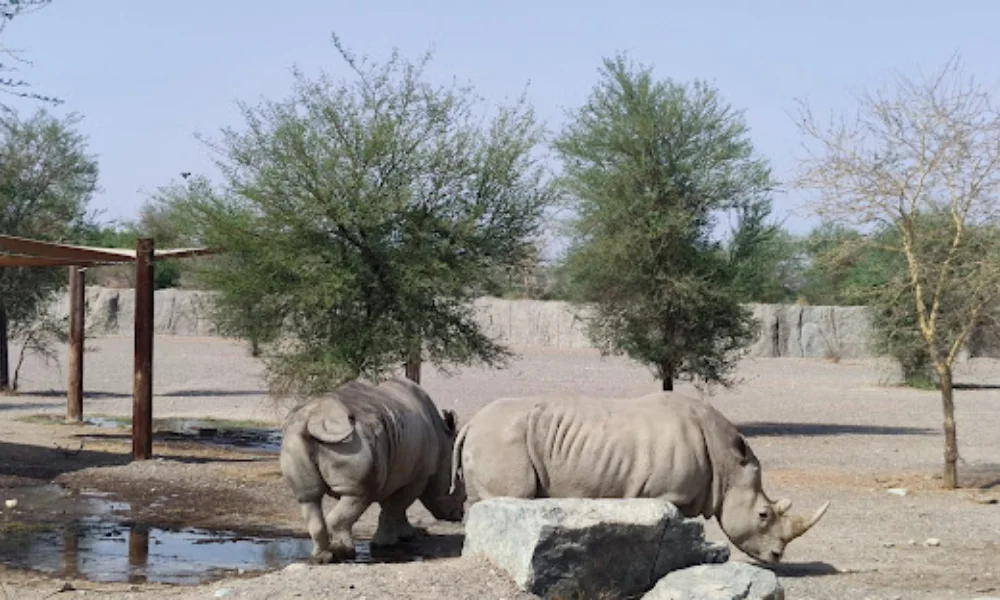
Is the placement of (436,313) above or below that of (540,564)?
above

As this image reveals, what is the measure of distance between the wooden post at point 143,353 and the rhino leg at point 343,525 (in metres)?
7.78

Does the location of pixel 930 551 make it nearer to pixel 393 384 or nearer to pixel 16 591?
pixel 393 384

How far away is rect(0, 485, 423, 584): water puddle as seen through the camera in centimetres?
1205

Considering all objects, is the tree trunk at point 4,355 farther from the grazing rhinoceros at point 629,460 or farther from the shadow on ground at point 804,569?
the shadow on ground at point 804,569

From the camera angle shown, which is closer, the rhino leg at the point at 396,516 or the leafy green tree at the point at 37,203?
the rhino leg at the point at 396,516

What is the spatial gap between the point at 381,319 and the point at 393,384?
25.0 feet

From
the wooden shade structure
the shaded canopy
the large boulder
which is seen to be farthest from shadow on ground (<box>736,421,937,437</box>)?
the large boulder

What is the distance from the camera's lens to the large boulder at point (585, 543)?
31.7 ft

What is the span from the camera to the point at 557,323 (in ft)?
216

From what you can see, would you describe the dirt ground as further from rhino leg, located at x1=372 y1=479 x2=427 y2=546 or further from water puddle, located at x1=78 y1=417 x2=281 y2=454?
water puddle, located at x1=78 y1=417 x2=281 y2=454

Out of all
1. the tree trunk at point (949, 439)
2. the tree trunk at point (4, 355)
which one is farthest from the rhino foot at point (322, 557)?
the tree trunk at point (4, 355)

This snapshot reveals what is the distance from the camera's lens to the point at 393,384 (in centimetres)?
1391

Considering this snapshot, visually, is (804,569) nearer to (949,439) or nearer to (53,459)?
(949,439)

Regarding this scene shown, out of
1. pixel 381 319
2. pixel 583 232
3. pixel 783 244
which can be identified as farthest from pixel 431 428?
pixel 783 244
